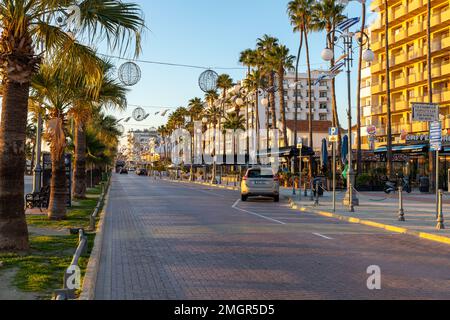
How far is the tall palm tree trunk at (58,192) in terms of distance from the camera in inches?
650

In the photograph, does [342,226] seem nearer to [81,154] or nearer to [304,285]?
[304,285]

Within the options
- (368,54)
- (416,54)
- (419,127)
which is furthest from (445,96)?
(368,54)

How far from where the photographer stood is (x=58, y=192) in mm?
16703

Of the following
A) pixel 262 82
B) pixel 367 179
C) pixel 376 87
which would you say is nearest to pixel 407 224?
pixel 367 179

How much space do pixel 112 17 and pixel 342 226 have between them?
31.6ft

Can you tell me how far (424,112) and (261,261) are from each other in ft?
30.1

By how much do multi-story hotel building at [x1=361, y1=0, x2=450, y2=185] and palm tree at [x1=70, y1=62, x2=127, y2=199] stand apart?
2625cm

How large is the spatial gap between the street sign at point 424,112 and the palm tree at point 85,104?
Answer: 30.9 ft

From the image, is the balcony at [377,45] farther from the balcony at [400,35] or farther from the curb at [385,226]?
the curb at [385,226]

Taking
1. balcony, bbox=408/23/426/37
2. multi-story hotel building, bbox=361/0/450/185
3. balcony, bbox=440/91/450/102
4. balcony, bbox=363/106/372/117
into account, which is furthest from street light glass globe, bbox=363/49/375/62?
balcony, bbox=363/106/372/117

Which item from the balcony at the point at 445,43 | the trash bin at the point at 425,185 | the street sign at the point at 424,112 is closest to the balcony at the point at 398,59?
the balcony at the point at 445,43

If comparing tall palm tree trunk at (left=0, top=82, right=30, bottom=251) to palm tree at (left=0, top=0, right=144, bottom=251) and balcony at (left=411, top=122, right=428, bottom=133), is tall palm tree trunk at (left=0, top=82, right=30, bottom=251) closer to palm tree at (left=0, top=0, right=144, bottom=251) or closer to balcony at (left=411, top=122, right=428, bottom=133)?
palm tree at (left=0, top=0, right=144, bottom=251)
